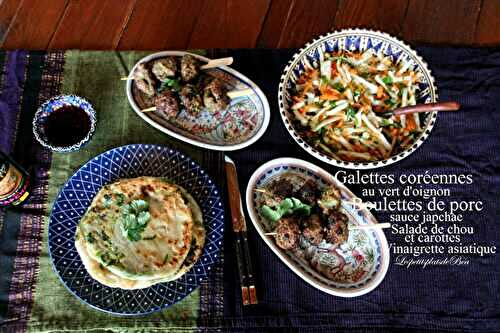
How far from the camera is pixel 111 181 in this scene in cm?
237

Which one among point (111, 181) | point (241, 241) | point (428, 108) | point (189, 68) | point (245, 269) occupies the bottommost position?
point (245, 269)

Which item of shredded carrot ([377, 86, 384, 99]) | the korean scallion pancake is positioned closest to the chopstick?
the korean scallion pancake

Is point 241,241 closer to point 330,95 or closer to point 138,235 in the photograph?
point 138,235

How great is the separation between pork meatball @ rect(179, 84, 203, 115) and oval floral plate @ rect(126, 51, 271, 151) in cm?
8

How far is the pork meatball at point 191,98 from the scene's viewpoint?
7.93 feet

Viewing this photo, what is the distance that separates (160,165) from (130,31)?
0.90 m

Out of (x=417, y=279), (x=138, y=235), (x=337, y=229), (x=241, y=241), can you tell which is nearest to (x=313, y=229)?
(x=337, y=229)

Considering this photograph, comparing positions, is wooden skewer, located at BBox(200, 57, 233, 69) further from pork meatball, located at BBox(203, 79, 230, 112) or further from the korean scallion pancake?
the korean scallion pancake

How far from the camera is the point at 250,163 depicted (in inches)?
96.7

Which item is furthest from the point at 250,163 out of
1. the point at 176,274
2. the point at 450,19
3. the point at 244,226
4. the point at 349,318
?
the point at 450,19

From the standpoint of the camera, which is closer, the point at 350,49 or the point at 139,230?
the point at 139,230

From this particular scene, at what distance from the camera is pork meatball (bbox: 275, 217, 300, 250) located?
2211mm

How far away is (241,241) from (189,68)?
0.90m

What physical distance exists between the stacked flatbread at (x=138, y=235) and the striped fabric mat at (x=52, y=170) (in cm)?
24
